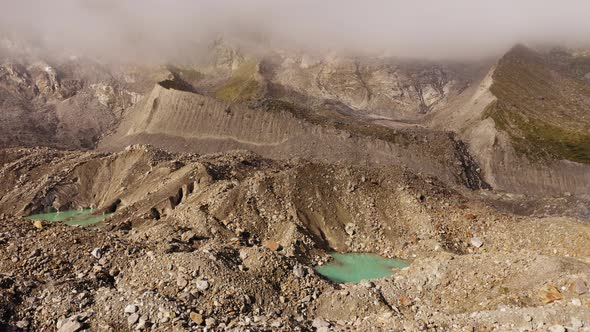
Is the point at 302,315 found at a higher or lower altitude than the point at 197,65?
higher

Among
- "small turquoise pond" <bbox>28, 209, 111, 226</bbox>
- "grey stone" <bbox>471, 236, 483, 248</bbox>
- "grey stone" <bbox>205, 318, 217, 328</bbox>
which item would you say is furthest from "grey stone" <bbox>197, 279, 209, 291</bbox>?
"small turquoise pond" <bbox>28, 209, 111, 226</bbox>

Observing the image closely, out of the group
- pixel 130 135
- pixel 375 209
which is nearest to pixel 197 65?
pixel 130 135

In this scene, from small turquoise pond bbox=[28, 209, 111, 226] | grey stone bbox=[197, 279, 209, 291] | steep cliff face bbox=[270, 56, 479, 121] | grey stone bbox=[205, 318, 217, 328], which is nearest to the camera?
grey stone bbox=[205, 318, 217, 328]

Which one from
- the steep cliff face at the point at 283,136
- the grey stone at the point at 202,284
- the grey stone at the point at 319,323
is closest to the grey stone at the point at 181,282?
the grey stone at the point at 202,284

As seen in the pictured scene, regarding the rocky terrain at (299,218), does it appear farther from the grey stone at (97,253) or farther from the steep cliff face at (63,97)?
the steep cliff face at (63,97)

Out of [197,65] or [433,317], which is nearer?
[433,317]

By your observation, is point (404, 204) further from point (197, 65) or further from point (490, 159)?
point (197, 65)

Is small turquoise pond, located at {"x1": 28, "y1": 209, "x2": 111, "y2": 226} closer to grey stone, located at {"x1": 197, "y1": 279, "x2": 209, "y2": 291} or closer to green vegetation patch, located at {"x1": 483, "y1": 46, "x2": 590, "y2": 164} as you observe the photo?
grey stone, located at {"x1": 197, "y1": 279, "x2": 209, "y2": 291}
